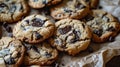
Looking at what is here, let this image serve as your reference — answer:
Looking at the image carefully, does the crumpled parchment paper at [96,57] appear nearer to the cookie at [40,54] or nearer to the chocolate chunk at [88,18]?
the cookie at [40,54]

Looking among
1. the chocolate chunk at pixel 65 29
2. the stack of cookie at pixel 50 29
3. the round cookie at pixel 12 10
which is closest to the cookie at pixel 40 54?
the stack of cookie at pixel 50 29

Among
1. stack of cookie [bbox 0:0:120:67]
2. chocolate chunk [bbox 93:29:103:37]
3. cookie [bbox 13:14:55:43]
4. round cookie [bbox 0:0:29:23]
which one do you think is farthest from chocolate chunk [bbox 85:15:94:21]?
round cookie [bbox 0:0:29:23]

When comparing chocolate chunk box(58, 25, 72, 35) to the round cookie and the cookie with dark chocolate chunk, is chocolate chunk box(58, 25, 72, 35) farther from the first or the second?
the round cookie

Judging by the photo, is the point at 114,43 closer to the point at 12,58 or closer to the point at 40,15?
the point at 40,15

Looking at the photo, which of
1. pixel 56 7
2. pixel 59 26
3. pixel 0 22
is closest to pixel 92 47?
pixel 59 26

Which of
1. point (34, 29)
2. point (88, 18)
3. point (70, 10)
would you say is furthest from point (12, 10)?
point (88, 18)
